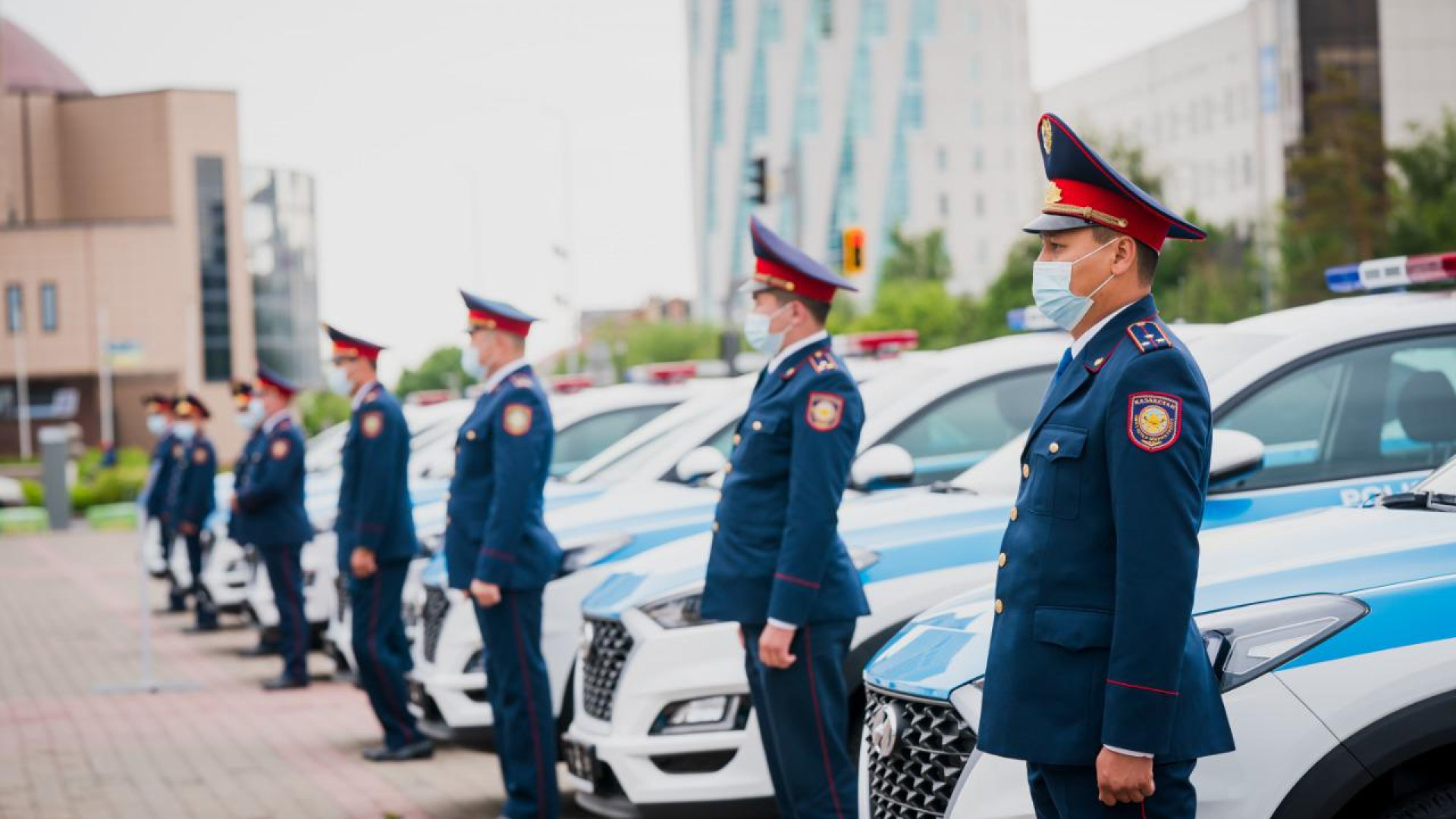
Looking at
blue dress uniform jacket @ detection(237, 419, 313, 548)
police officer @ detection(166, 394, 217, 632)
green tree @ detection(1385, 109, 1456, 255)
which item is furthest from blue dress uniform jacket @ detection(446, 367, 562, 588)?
green tree @ detection(1385, 109, 1456, 255)

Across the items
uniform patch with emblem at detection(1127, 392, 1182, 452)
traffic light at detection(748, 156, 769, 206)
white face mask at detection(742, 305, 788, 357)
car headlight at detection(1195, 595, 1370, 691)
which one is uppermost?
traffic light at detection(748, 156, 769, 206)

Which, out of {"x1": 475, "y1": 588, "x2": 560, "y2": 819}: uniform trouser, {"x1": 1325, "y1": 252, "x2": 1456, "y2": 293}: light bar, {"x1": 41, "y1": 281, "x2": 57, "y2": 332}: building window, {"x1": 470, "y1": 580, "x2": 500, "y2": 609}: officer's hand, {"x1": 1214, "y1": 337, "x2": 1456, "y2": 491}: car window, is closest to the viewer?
{"x1": 1214, "y1": 337, "x2": 1456, "y2": 491}: car window

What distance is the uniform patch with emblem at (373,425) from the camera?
845cm

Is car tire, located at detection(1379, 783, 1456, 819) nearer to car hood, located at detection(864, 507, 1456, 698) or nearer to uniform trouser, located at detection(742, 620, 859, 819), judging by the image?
car hood, located at detection(864, 507, 1456, 698)

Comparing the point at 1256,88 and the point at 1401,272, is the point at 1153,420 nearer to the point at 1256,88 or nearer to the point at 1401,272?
the point at 1401,272

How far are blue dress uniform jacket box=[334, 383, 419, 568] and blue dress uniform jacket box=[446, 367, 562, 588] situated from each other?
4.92 feet

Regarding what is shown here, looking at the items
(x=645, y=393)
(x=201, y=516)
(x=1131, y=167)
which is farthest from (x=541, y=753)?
(x=1131, y=167)

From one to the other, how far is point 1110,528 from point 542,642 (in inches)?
161

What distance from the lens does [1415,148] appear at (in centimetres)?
3891

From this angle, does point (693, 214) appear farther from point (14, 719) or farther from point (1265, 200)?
point (14, 719)

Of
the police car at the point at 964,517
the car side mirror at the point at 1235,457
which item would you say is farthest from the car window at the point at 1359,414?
the car side mirror at the point at 1235,457

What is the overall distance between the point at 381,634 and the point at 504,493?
225cm

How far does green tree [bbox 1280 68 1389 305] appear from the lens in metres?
38.0

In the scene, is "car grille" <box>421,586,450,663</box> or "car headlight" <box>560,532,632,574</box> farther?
"car grille" <box>421,586,450,663</box>
